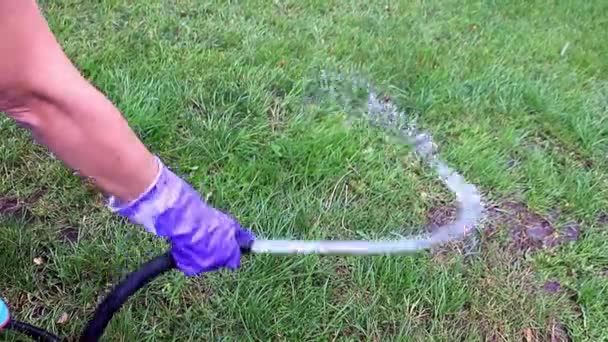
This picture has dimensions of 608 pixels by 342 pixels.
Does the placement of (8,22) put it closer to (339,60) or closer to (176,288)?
(176,288)

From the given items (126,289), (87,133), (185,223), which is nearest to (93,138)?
(87,133)

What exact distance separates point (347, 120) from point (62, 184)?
3.81ft

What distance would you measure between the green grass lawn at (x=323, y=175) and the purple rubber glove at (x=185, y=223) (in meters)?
0.64

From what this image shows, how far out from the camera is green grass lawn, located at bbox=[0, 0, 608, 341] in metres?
2.38

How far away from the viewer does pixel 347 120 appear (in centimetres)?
320

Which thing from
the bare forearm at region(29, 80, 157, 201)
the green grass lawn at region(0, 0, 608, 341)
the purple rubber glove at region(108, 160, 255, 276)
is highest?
the bare forearm at region(29, 80, 157, 201)

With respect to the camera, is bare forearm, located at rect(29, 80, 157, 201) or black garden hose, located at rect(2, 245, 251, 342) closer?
bare forearm, located at rect(29, 80, 157, 201)

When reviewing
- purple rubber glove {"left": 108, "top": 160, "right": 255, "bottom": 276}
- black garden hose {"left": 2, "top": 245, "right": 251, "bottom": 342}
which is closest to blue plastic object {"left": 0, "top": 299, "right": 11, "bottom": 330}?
black garden hose {"left": 2, "top": 245, "right": 251, "bottom": 342}

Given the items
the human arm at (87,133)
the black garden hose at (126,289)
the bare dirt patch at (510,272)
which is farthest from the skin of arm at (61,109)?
the bare dirt patch at (510,272)

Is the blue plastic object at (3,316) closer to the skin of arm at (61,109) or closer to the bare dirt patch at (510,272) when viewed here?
the skin of arm at (61,109)

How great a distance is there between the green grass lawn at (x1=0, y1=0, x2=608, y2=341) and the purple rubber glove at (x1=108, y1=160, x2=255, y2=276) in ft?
2.09

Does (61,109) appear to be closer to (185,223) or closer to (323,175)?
(185,223)

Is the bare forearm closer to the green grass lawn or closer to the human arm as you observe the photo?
the human arm

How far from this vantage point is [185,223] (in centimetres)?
161
